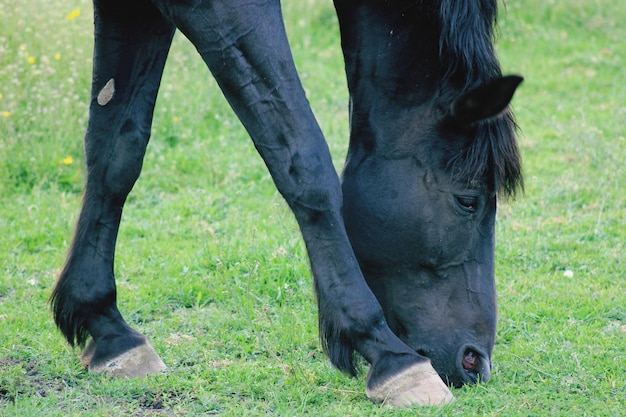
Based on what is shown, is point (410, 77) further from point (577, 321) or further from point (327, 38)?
point (327, 38)

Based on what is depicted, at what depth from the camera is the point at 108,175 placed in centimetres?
372

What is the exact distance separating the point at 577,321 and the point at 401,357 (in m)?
1.50

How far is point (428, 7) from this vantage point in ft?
10.7

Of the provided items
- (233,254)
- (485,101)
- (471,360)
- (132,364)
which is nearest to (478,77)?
(485,101)

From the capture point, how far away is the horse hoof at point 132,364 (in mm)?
3600

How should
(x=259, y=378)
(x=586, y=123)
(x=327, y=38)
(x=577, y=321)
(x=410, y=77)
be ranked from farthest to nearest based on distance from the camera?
1. (x=327, y=38)
2. (x=586, y=123)
3. (x=577, y=321)
4. (x=259, y=378)
5. (x=410, y=77)

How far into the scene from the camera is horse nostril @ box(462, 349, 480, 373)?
334cm

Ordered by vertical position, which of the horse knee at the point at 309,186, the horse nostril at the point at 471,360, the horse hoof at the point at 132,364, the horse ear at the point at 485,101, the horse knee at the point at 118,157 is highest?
the horse knee at the point at 118,157

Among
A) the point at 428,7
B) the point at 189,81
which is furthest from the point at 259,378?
the point at 189,81

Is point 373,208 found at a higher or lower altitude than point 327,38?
lower

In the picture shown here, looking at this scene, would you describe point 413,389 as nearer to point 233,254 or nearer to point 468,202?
point 468,202

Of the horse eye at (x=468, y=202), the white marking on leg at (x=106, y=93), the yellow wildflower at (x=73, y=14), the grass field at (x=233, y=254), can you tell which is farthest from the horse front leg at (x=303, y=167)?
the yellow wildflower at (x=73, y=14)

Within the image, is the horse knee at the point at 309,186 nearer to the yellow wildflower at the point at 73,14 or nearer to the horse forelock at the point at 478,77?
the horse forelock at the point at 478,77

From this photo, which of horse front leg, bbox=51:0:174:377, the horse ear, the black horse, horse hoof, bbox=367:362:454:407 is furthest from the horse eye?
horse front leg, bbox=51:0:174:377
